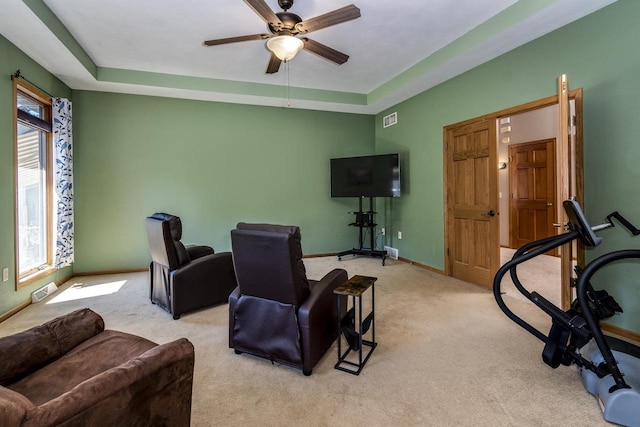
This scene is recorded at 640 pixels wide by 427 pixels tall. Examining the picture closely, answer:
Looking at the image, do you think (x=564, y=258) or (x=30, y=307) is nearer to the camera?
(x=564, y=258)

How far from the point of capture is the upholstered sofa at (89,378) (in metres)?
0.83

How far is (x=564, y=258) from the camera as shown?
2438mm

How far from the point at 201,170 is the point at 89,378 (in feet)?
13.2

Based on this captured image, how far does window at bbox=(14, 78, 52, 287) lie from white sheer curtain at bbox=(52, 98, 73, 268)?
88 millimetres

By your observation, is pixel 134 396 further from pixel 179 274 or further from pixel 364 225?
pixel 364 225

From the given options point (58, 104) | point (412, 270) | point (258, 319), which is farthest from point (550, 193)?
point (58, 104)

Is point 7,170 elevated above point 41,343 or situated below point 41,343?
above

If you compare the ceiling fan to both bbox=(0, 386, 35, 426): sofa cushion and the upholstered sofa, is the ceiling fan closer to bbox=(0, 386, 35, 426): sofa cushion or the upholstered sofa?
the upholstered sofa

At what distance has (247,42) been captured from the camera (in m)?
3.43

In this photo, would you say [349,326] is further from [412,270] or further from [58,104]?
→ [58,104]

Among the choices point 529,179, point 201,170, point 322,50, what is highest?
point 322,50

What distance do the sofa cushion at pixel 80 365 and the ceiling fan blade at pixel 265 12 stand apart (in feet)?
7.39

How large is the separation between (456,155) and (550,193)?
2.84 meters

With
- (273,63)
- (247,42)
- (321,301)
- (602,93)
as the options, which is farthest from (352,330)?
(247,42)
